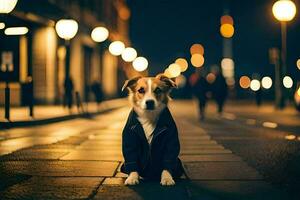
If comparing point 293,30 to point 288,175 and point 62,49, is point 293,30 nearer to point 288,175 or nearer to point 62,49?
point 62,49

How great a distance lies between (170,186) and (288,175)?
1.66 metres

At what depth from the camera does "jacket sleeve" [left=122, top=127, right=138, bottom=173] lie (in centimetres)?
607

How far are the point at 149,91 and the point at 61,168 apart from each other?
7.48 ft

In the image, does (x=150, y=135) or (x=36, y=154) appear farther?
(x=36, y=154)

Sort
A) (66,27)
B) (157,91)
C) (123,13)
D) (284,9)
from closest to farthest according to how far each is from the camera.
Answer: (157,91), (66,27), (284,9), (123,13)

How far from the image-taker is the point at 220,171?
24.0ft

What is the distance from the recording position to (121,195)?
5574mm

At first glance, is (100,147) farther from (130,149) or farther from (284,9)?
(284,9)

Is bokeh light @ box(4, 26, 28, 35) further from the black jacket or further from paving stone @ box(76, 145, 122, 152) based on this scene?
the black jacket

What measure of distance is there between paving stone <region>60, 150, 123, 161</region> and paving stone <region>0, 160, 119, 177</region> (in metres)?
0.54

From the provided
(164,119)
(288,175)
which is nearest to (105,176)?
(164,119)

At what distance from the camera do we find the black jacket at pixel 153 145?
239 inches

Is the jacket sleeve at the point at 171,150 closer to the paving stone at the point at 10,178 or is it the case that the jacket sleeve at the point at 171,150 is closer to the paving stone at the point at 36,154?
the paving stone at the point at 10,178

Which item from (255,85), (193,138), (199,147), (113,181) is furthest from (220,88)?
(113,181)
